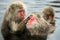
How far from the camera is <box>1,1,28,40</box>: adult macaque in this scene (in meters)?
6.34

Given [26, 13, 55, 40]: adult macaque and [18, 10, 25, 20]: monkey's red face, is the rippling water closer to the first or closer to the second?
[26, 13, 55, 40]: adult macaque

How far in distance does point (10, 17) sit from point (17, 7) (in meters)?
0.28

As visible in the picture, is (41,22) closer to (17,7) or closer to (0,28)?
(17,7)

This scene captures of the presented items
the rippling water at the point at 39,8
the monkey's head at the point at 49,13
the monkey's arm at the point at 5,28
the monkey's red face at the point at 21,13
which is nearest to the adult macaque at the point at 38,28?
the rippling water at the point at 39,8

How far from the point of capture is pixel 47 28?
559cm

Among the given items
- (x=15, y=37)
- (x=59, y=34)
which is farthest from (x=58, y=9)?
(x=15, y=37)

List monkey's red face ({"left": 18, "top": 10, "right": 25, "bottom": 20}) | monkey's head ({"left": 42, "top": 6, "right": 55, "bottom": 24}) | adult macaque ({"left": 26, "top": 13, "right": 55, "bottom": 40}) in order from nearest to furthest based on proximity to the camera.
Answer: adult macaque ({"left": 26, "top": 13, "right": 55, "bottom": 40}) → monkey's red face ({"left": 18, "top": 10, "right": 25, "bottom": 20}) → monkey's head ({"left": 42, "top": 6, "right": 55, "bottom": 24})

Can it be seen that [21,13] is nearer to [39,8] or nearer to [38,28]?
[38,28]

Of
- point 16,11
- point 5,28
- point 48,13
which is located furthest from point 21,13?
point 48,13

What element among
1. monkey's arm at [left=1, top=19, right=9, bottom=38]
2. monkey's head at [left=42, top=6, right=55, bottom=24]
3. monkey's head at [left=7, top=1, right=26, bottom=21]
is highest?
monkey's head at [left=7, top=1, right=26, bottom=21]

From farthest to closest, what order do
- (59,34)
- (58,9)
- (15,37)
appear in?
(58,9), (59,34), (15,37)

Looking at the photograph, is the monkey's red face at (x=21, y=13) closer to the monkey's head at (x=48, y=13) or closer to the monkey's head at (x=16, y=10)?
the monkey's head at (x=16, y=10)

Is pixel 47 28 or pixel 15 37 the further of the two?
pixel 15 37

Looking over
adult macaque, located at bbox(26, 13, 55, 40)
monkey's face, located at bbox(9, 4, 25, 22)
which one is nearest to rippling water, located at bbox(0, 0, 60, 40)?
adult macaque, located at bbox(26, 13, 55, 40)
